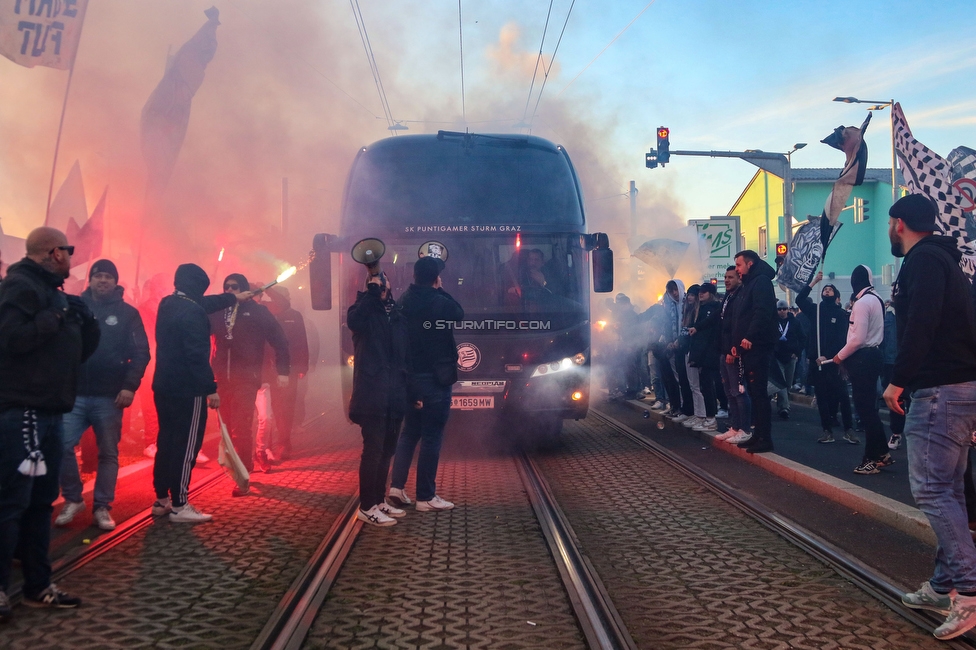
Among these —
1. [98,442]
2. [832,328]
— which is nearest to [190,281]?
[98,442]

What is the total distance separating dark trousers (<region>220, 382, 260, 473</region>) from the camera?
739 cm

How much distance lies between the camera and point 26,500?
393 centimetres

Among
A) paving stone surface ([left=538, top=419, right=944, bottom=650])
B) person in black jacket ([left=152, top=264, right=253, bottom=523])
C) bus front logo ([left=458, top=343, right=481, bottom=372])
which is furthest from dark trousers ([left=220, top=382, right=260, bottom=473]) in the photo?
paving stone surface ([left=538, top=419, right=944, bottom=650])

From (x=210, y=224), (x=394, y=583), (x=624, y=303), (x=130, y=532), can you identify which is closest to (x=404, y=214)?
(x=130, y=532)

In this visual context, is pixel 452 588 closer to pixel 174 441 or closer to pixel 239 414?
pixel 174 441

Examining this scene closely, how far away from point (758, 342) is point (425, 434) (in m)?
3.69

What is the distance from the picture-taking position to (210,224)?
17.6m

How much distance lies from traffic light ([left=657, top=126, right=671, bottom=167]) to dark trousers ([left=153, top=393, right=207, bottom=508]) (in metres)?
14.1

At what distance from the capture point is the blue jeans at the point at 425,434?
6.30 meters

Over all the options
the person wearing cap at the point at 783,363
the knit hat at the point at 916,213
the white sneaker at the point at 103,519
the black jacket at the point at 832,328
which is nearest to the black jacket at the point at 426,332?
the white sneaker at the point at 103,519

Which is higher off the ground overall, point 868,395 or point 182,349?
point 182,349

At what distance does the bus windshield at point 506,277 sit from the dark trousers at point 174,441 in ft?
10.8

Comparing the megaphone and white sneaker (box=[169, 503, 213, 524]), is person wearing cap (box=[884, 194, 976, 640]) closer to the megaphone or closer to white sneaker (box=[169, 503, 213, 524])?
the megaphone

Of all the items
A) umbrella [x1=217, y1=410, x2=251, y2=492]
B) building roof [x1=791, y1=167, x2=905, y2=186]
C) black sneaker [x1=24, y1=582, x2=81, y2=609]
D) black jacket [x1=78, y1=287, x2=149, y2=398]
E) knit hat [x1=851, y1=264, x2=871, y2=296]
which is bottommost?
black sneaker [x1=24, y1=582, x2=81, y2=609]
